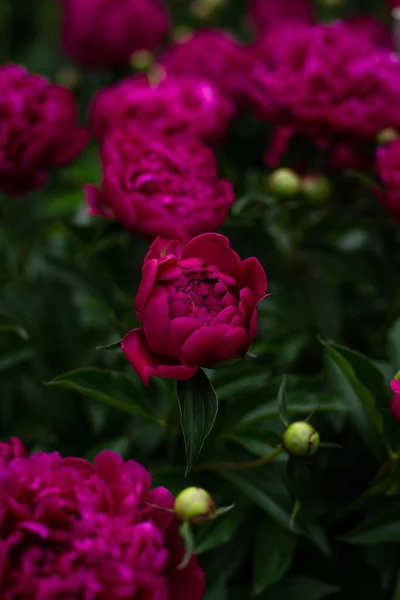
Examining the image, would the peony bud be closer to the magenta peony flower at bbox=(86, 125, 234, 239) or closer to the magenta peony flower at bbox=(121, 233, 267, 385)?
the magenta peony flower at bbox=(121, 233, 267, 385)

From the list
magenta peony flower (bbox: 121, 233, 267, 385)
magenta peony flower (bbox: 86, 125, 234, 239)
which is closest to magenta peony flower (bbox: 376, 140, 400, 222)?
magenta peony flower (bbox: 86, 125, 234, 239)

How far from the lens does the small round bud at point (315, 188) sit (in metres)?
0.87

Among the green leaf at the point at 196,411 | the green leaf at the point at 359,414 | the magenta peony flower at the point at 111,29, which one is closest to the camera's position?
the green leaf at the point at 196,411

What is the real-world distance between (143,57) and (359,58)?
458 millimetres

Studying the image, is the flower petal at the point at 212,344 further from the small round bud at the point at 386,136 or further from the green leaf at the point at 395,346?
the small round bud at the point at 386,136

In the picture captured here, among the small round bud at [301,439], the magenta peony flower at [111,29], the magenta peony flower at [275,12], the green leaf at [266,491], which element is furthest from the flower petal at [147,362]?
the magenta peony flower at [275,12]

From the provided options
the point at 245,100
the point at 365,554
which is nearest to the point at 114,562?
the point at 365,554

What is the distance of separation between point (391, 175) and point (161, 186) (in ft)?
0.92

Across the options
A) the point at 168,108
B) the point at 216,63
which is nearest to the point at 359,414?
the point at 168,108

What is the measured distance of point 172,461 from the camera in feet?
2.55

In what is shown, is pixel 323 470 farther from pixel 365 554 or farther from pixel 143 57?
pixel 143 57

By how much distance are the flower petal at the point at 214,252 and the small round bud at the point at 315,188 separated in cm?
31

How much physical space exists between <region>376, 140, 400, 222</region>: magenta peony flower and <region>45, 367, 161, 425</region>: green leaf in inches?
14.6

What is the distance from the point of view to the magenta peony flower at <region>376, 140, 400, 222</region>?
2.62ft
